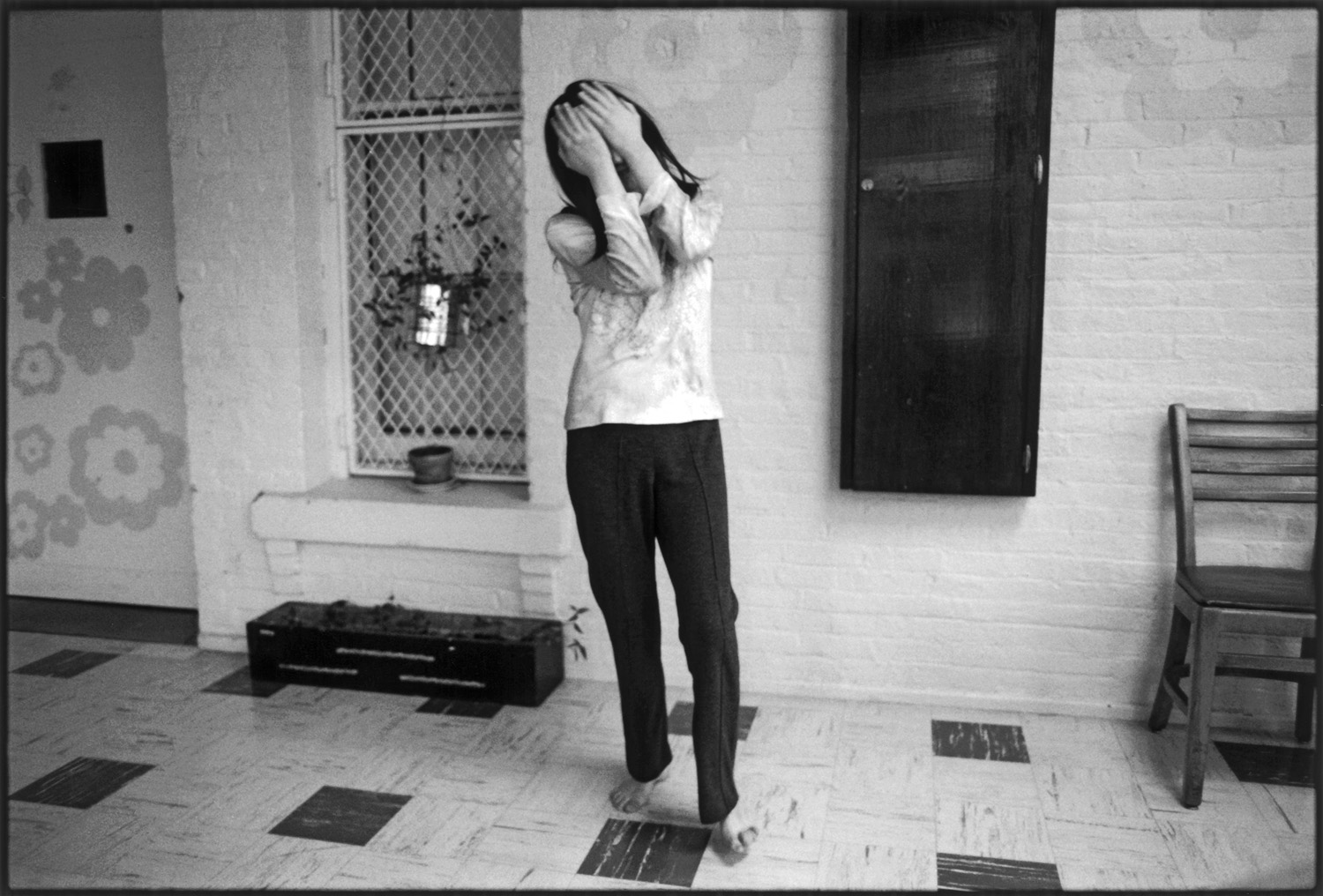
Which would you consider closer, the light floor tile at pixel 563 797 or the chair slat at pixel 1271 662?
the light floor tile at pixel 563 797

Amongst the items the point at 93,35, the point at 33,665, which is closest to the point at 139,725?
the point at 33,665

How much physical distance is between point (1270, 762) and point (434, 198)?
323 cm

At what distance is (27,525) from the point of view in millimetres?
4664

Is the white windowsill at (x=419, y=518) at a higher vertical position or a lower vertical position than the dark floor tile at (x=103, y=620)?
higher

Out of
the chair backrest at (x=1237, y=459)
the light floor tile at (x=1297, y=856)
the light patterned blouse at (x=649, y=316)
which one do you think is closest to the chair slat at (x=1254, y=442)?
Answer: the chair backrest at (x=1237, y=459)

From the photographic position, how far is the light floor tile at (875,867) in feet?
7.85

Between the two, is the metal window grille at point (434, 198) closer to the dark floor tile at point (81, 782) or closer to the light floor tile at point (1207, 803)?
the dark floor tile at point (81, 782)

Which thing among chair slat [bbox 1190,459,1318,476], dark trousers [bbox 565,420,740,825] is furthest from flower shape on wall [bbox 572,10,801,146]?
chair slat [bbox 1190,459,1318,476]

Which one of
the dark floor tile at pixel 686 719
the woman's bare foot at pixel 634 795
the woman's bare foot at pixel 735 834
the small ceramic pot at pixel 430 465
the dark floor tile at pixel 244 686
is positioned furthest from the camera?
the small ceramic pot at pixel 430 465

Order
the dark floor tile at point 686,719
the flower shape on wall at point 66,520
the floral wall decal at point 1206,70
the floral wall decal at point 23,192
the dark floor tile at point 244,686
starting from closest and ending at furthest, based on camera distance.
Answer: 1. the floral wall decal at point 1206,70
2. the dark floor tile at point 686,719
3. the dark floor tile at point 244,686
4. the floral wall decal at point 23,192
5. the flower shape on wall at point 66,520

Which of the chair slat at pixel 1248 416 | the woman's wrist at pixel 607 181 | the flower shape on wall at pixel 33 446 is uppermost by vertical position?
the woman's wrist at pixel 607 181

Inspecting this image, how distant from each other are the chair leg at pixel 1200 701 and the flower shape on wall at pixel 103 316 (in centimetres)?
395

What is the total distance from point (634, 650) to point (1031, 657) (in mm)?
1466

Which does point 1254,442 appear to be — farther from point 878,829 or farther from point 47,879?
point 47,879
